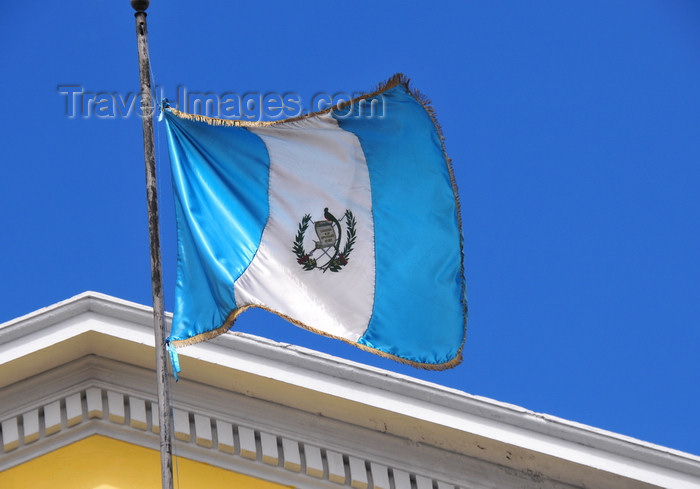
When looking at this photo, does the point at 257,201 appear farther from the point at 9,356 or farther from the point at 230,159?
the point at 9,356

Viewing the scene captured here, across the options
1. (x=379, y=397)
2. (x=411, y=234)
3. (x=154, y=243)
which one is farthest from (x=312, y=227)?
(x=379, y=397)

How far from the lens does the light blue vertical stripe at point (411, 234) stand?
27.6 feet

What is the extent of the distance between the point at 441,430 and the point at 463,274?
3.94 feet

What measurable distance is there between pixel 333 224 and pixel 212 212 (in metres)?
0.78

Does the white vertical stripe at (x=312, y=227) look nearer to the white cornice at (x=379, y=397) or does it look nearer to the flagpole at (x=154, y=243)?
the flagpole at (x=154, y=243)

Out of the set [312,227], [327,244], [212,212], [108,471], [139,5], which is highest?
[139,5]

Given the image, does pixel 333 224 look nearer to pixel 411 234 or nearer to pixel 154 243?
pixel 411 234

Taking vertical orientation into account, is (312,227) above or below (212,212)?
below

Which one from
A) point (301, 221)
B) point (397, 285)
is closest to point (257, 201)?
point (301, 221)

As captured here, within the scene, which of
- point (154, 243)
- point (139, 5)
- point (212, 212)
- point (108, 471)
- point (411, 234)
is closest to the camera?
point (154, 243)

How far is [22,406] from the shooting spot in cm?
919

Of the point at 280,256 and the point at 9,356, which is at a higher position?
the point at 280,256

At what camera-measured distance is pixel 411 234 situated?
869 cm

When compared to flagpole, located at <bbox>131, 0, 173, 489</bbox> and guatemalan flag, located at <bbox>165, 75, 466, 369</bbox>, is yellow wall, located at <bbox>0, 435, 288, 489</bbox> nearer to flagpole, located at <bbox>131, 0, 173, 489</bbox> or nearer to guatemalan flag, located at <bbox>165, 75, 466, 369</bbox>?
flagpole, located at <bbox>131, 0, 173, 489</bbox>
